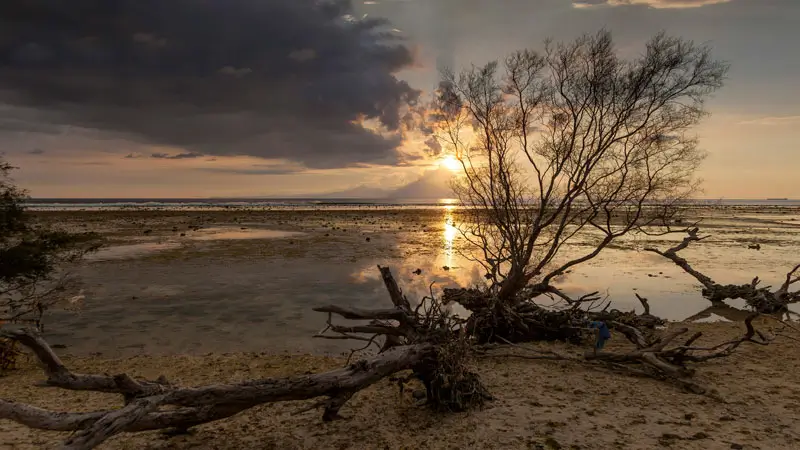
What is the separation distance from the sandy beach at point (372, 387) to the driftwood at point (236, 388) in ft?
1.68

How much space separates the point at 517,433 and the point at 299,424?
3.05m

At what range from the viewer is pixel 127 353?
9648 millimetres

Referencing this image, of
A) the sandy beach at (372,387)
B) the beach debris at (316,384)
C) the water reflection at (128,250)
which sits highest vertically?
the beach debris at (316,384)

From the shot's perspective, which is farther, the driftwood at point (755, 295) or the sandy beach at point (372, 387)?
the driftwood at point (755, 295)

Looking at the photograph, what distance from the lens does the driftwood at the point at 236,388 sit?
439cm

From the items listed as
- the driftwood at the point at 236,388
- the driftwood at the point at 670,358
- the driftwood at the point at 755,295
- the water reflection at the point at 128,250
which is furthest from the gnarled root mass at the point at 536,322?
the water reflection at the point at 128,250

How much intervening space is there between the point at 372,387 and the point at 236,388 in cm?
301

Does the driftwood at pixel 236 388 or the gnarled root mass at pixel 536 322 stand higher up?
the driftwood at pixel 236 388

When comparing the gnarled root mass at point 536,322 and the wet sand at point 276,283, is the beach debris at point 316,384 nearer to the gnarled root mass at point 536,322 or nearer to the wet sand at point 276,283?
the gnarled root mass at point 536,322

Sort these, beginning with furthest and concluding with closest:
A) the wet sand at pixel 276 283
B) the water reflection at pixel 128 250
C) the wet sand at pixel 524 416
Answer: the water reflection at pixel 128 250 → the wet sand at pixel 276 283 → the wet sand at pixel 524 416

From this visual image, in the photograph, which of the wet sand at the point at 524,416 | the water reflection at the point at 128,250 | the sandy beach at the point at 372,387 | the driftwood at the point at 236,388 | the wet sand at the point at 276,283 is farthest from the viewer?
the water reflection at the point at 128,250

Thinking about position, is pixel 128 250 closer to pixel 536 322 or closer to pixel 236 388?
pixel 536 322

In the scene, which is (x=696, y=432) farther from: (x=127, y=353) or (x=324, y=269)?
(x=324, y=269)

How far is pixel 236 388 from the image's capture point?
5219mm
